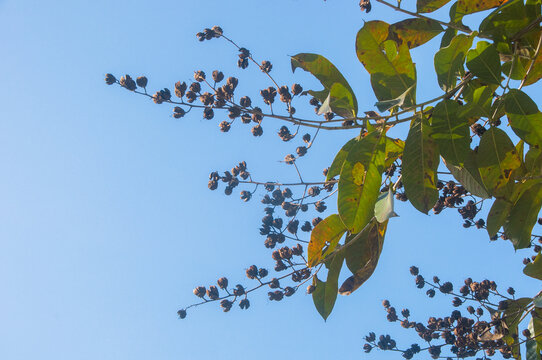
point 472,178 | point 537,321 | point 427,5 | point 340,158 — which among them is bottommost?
point 537,321

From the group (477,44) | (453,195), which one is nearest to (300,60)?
(477,44)

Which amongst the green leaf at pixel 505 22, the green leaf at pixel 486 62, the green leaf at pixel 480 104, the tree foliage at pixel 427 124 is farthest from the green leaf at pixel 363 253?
the green leaf at pixel 505 22

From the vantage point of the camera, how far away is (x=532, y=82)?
7.52 ft

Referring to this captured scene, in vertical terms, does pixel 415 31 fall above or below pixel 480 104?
above

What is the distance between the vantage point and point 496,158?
2.14 m

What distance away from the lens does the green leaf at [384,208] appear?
1.86 meters

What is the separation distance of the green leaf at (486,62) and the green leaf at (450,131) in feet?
0.54

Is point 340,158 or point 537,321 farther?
point 537,321

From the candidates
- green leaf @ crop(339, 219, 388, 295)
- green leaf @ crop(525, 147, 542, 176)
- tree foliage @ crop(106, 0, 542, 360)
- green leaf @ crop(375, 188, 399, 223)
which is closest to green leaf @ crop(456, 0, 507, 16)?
tree foliage @ crop(106, 0, 542, 360)

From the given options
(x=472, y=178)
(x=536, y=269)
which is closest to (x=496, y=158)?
(x=472, y=178)

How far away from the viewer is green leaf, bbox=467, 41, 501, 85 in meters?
1.99

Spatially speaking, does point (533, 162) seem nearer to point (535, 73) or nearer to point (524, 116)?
point (524, 116)

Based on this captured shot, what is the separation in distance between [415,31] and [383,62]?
1.22 ft

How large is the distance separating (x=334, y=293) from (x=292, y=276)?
273 mm
